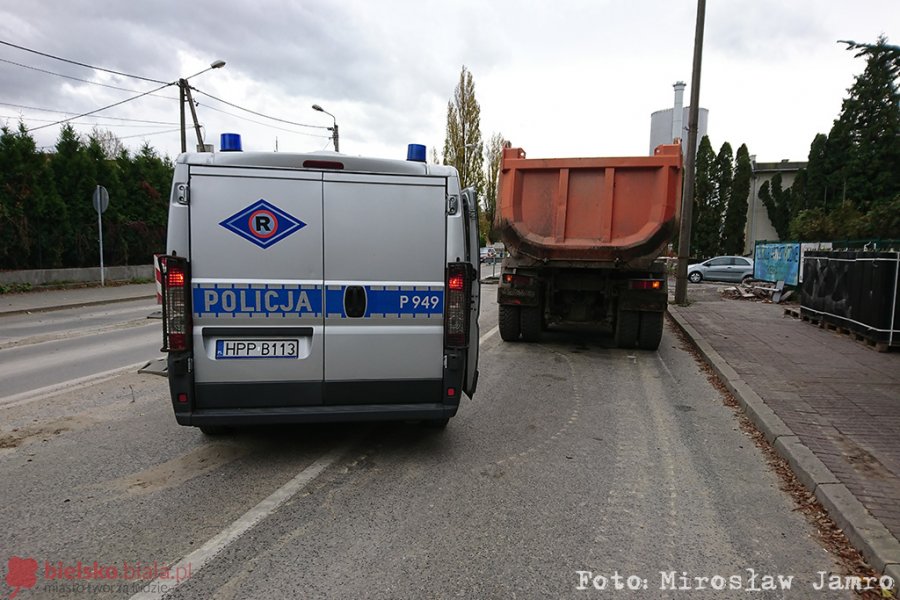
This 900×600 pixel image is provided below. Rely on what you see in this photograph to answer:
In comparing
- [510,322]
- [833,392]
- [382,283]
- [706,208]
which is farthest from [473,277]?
[706,208]

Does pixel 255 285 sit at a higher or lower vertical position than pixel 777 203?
lower

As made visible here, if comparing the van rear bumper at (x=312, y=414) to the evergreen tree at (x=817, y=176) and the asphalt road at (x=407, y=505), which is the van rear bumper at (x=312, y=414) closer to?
the asphalt road at (x=407, y=505)

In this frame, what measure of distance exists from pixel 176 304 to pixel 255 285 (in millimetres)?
Answer: 509

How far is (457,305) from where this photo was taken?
414cm

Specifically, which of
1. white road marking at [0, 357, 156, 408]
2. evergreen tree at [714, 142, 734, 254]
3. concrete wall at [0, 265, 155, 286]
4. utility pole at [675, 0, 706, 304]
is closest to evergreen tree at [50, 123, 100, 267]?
concrete wall at [0, 265, 155, 286]

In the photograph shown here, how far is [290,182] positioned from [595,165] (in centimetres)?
636

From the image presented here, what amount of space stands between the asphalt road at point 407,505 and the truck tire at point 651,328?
3355 millimetres

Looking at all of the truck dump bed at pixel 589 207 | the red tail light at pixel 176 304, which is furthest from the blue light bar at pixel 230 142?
the truck dump bed at pixel 589 207

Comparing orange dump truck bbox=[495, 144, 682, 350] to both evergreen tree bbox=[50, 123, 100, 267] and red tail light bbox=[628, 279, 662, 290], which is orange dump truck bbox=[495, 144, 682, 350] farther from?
evergreen tree bbox=[50, 123, 100, 267]

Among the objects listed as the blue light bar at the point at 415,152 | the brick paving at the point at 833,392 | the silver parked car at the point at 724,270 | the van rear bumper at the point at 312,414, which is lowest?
the brick paving at the point at 833,392

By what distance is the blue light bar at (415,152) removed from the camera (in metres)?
4.45

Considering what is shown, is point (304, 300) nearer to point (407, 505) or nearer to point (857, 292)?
point (407, 505)

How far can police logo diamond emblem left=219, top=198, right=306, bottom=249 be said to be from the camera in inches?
151

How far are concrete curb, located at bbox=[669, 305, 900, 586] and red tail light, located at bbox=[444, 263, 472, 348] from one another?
255 centimetres
